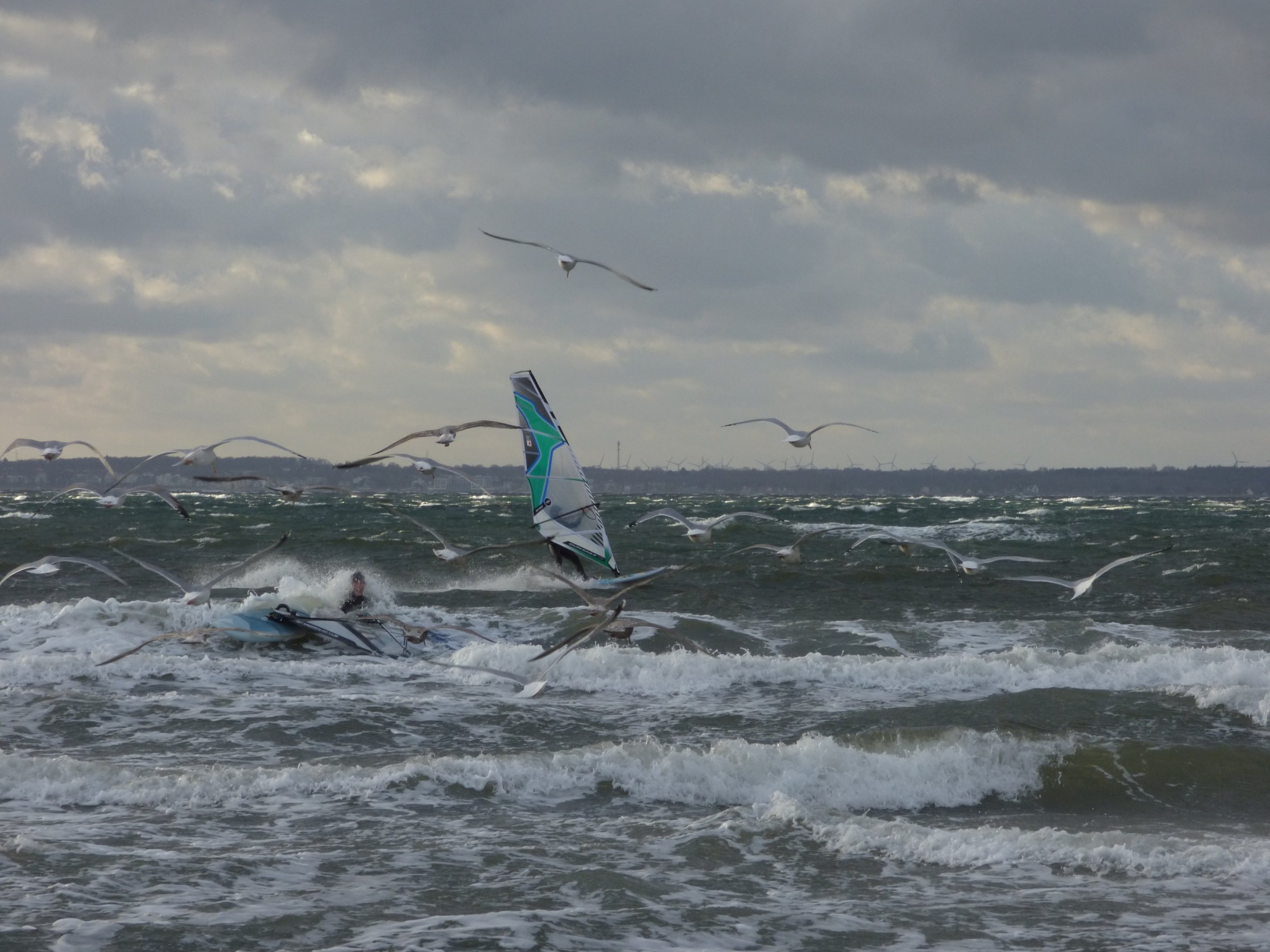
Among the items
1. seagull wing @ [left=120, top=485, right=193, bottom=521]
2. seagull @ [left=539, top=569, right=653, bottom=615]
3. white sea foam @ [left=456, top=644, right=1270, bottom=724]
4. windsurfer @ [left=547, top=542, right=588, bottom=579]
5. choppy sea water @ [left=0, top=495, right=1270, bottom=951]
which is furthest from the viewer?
windsurfer @ [left=547, top=542, right=588, bottom=579]

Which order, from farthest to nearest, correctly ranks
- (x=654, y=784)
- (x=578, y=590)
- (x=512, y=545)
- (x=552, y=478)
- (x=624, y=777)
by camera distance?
1. (x=552, y=478)
2. (x=624, y=777)
3. (x=654, y=784)
4. (x=512, y=545)
5. (x=578, y=590)

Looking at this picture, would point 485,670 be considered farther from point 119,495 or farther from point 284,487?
point 119,495

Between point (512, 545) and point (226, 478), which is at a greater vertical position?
point (226, 478)

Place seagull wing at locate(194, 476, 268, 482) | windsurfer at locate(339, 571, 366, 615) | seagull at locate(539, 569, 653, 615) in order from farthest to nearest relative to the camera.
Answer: windsurfer at locate(339, 571, 366, 615) → seagull at locate(539, 569, 653, 615) → seagull wing at locate(194, 476, 268, 482)

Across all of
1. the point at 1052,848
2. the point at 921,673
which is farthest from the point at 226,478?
the point at 921,673

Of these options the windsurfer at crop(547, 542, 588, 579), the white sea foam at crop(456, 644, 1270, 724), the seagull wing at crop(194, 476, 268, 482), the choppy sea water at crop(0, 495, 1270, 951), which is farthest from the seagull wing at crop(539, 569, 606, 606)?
the windsurfer at crop(547, 542, 588, 579)

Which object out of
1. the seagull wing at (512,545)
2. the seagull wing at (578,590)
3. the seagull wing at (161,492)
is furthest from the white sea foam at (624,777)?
the seagull wing at (161,492)

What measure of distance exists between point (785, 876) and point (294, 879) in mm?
3299

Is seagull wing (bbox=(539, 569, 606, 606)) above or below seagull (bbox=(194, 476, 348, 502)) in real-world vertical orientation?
below

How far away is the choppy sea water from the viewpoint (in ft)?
24.6

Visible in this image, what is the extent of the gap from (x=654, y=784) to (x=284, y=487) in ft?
13.4

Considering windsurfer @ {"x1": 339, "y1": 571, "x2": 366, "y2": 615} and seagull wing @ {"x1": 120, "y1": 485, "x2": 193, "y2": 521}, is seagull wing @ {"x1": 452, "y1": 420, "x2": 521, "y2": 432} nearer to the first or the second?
seagull wing @ {"x1": 120, "y1": 485, "x2": 193, "y2": 521}

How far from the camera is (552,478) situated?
25578 millimetres

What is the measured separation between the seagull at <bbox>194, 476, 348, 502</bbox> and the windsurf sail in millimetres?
15321
